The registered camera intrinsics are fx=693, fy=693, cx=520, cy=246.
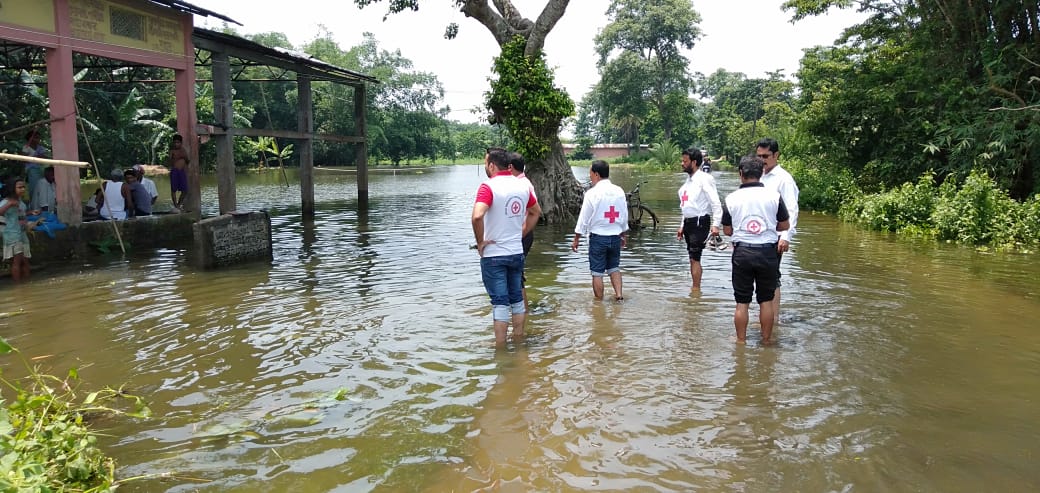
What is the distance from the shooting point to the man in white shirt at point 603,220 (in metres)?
7.88

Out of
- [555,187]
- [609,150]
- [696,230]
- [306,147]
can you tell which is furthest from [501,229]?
[609,150]

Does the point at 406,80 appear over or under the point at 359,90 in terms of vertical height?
over

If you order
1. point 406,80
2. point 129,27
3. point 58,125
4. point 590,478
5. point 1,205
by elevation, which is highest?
point 406,80

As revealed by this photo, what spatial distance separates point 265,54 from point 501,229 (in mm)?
12801

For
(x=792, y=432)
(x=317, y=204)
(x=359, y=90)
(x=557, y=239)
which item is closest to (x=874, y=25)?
(x=557, y=239)

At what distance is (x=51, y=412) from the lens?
14.7 feet

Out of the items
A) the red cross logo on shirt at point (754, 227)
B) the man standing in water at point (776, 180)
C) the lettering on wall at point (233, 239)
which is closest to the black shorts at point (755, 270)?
the red cross logo on shirt at point (754, 227)

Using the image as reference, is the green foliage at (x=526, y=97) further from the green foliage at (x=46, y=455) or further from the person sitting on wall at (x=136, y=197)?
the green foliage at (x=46, y=455)

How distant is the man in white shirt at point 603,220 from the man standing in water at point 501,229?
1571mm

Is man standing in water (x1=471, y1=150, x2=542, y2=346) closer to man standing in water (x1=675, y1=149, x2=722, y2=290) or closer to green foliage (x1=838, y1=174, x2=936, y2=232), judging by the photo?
man standing in water (x1=675, y1=149, x2=722, y2=290)

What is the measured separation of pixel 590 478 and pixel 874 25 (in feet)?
69.7

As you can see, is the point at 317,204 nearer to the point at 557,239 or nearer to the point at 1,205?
the point at 557,239

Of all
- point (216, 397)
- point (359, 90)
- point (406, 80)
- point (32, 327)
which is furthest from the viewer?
point (406, 80)

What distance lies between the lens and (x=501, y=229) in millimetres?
6258
